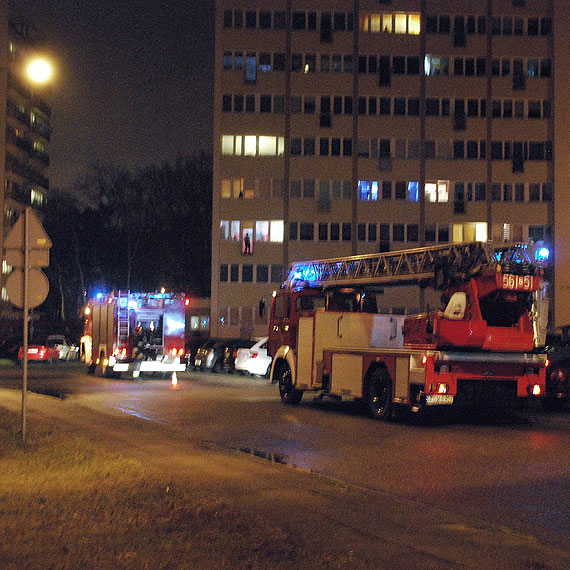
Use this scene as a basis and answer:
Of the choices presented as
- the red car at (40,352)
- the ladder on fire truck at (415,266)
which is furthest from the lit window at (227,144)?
the ladder on fire truck at (415,266)

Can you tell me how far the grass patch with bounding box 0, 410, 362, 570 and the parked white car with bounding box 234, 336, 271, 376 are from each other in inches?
786

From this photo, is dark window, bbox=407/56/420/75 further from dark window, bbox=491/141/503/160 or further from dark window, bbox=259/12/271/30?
dark window, bbox=259/12/271/30

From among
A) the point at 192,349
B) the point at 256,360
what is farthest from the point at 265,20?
the point at 256,360

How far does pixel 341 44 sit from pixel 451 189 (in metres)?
12.3

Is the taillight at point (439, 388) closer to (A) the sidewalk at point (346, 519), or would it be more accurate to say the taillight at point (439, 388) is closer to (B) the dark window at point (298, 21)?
(A) the sidewalk at point (346, 519)

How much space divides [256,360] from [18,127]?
54.9m

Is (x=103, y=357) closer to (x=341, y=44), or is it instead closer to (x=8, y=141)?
(x=341, y=44)

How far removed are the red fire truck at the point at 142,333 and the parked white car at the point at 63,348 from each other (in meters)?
→ 17.3

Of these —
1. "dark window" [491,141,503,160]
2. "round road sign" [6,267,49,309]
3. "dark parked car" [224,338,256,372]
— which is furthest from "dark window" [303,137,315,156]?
"round road sign" [6,267,49,309]

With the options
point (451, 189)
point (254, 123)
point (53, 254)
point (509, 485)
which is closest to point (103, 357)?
point (509, 485)

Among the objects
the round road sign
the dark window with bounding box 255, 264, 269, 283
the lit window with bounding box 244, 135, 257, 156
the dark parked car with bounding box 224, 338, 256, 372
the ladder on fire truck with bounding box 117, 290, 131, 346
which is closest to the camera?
the round road sign

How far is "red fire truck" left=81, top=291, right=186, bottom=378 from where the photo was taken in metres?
29.9

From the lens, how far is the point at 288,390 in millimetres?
21078

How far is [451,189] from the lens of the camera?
59.2 m
